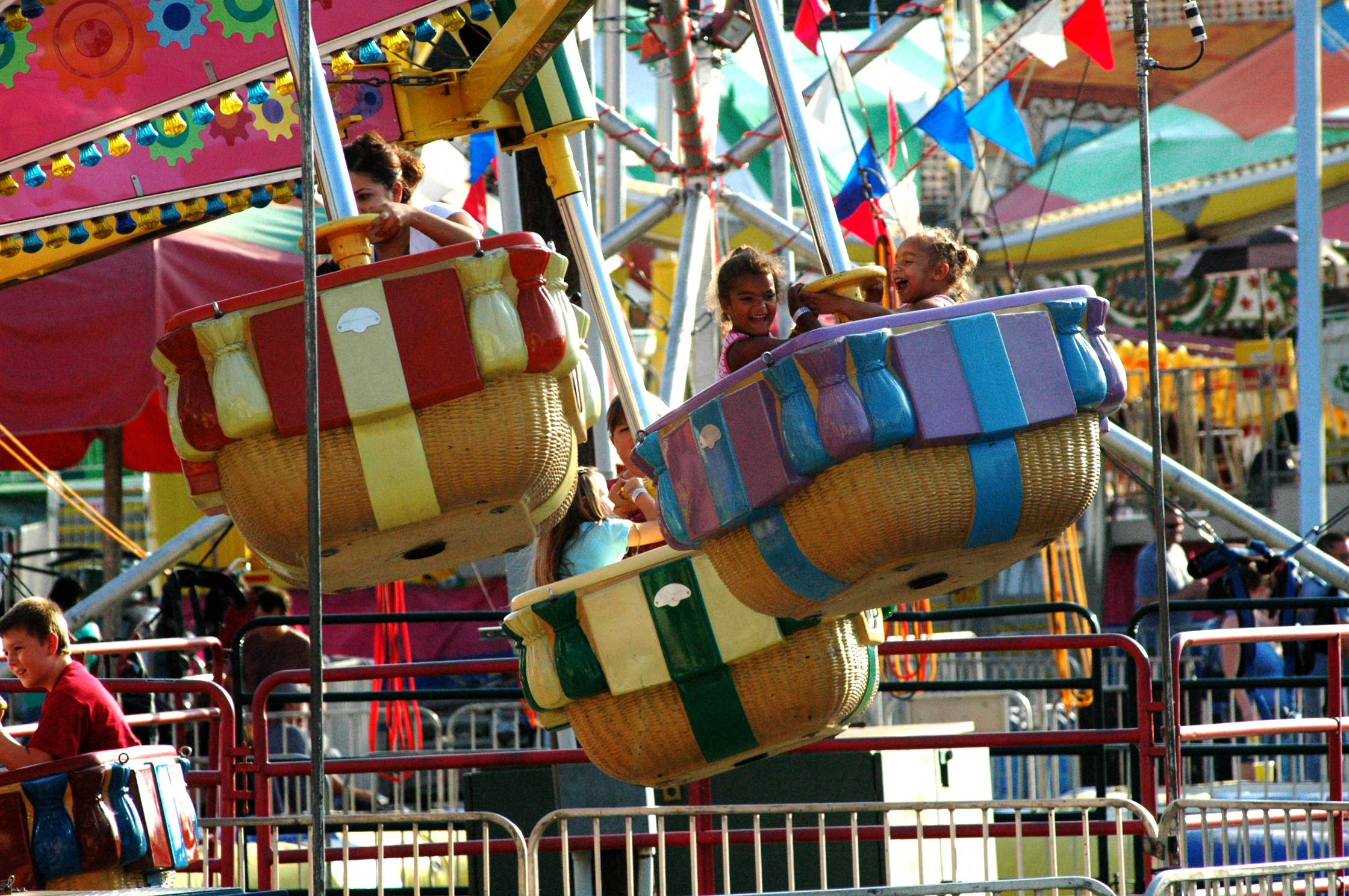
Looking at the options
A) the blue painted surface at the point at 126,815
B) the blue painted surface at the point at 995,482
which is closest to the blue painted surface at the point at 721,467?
the blue painted surface at the point at 995,482

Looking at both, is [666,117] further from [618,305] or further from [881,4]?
[618,305]

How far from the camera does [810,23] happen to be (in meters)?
6.32

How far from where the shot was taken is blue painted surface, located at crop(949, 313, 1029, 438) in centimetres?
231

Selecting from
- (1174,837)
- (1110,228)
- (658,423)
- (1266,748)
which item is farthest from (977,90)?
(658,423)

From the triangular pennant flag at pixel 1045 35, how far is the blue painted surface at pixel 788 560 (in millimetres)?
4851

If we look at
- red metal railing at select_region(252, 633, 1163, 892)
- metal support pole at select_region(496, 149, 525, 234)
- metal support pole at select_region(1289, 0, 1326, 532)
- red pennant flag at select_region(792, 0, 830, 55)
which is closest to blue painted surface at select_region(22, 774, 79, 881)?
red metal railing at select_region(252, 633, 1163, 892)

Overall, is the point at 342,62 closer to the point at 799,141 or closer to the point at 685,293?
the point at 799,141

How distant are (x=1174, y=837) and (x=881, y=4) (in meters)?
8.29

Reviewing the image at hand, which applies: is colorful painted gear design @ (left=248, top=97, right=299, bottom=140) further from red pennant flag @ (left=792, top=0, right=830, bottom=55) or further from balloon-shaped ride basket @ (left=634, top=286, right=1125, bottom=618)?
red pennant flag @ (left=792, top=0, right=830, bottom=55)

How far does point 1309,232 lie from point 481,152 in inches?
170

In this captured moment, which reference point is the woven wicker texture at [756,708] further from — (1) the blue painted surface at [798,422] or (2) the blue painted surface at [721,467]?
(1) the blue painted surface at [798,422]

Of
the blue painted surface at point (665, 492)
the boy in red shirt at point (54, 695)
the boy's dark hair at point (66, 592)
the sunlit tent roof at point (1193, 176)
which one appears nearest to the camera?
the blue painted surface at point (665, 492)

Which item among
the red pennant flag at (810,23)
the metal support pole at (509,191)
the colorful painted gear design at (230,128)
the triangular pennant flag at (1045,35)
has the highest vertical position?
the triangular pennant flag at (1045,35)

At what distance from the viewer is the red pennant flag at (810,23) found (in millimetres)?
6215
